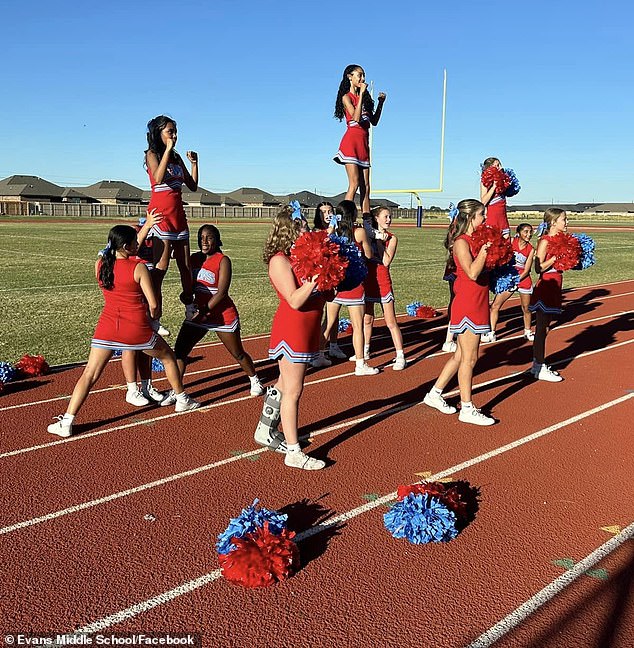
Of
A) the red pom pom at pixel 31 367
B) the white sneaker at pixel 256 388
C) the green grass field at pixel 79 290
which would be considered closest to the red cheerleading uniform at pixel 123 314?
the white sneaker at pixel 256 388

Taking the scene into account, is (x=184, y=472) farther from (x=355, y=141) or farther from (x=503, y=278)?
(x=355, y=141)

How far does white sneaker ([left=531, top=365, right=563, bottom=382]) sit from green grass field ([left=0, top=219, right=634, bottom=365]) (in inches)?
165

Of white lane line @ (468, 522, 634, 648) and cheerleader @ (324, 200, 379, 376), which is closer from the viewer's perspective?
white lane line @ (468, 522, 634, 648)

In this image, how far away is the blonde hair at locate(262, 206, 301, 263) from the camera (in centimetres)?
455

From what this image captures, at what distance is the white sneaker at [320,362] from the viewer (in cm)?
798

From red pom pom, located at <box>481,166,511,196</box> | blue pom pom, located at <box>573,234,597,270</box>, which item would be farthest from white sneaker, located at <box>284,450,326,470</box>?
blue pom pom, located at <box>573,234,597,270</box>

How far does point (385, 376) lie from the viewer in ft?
25.1

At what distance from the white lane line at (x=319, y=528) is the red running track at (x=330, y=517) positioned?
1 centimetres

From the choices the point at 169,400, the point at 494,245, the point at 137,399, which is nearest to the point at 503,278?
the point at 494,245

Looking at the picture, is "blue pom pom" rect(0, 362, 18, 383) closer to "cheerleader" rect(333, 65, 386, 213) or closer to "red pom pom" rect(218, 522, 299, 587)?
"cheerleader" rect(333, 65, 386, 213)

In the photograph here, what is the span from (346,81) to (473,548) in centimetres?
573

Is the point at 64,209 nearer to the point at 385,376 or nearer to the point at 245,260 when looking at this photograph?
the point at 245,260

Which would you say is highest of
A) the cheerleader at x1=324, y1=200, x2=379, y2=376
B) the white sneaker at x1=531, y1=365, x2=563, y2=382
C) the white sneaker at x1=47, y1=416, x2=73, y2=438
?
the cheerleader at x1=324, y1=200, x2=379, y2=376

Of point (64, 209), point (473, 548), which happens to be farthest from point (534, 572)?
point (64, 209)
